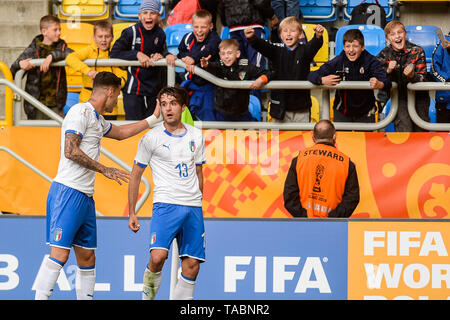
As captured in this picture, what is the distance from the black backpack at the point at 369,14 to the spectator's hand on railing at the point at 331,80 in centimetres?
322

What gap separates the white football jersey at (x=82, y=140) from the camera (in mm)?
6184

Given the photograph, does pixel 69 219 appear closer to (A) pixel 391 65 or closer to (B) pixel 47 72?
(B) pixel 47 72

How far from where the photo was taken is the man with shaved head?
7371 mm

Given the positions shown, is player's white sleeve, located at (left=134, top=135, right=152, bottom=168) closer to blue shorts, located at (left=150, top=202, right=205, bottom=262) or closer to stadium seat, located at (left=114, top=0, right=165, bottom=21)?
blue shorts, located at (left=150, top=202, right=205, bottom=262)

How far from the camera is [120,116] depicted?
9688 mm

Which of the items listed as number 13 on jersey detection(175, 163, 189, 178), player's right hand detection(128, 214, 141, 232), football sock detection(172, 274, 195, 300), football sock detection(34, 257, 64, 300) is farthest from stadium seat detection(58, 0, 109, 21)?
football sock detection(172, 274, 195, 300)

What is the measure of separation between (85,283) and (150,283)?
1.78 ft

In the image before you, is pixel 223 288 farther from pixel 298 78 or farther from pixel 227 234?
pixel 298 78

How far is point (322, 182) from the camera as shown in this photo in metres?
7.38

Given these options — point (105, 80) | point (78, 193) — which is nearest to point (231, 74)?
point (105, 80)

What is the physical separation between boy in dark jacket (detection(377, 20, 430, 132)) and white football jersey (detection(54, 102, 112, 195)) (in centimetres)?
344

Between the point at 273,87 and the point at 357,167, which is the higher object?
the point at 273,87

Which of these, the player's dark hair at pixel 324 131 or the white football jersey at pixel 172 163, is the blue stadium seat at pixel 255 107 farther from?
the white football jersey at pixel 172 163
